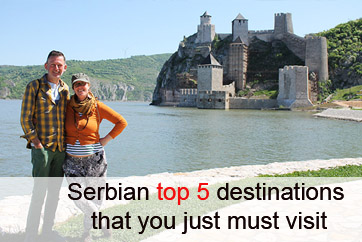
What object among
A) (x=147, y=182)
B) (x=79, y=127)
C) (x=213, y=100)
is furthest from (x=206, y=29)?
(x=79, y=127)

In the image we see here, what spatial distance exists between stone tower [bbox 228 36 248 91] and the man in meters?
54.0

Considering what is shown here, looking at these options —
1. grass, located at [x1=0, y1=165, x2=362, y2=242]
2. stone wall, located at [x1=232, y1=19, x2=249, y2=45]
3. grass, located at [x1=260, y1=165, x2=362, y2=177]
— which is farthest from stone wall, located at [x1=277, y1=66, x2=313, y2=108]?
grass, located at [x1=0, y1=165, x2=362, y2=242]

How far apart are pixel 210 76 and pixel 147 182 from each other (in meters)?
46.2

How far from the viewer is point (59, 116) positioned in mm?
4133

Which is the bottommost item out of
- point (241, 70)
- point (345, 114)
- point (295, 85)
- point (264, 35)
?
point (345, 114)

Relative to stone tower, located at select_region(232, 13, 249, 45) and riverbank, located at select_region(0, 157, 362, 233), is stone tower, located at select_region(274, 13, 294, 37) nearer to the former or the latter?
stone tower, located at select_region(232, 13, 249, 45)

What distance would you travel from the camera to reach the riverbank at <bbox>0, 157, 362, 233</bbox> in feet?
15.8

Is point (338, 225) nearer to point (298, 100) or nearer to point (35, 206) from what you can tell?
point (35, 206)

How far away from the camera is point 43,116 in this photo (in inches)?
159

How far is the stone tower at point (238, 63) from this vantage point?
57000 mm

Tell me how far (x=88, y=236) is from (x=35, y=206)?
0.67 meters

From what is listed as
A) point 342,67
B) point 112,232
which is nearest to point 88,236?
point 112,232

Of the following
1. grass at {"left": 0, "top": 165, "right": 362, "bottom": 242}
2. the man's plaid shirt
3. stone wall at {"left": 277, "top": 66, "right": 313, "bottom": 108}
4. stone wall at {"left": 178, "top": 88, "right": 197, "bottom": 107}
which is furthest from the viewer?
stone wall at {"left": 178, "top": 88, "right": 197, "bottom": 107}

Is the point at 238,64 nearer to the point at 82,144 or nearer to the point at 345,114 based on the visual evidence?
the point at 345,114
